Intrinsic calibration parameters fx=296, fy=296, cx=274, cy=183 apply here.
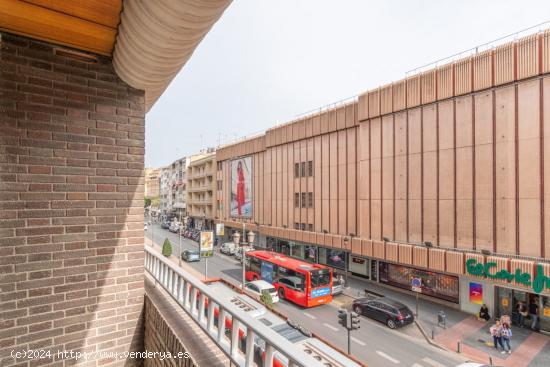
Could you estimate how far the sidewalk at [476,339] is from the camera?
39.7ft

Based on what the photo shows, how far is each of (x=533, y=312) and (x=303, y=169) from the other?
63.4 ft

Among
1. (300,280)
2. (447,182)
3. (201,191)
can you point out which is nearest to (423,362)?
(300,280)

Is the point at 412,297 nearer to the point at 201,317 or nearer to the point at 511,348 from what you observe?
the point at 511,348

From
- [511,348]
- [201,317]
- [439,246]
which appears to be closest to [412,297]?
[439,246]

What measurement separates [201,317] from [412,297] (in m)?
19.7

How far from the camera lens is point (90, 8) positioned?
273 centimetres

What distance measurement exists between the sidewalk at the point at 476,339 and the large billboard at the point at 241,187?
76.0ft

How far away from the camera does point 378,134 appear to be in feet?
70.3

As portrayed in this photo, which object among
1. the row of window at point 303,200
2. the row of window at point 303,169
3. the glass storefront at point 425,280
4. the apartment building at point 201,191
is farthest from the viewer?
the apartment building at point 201,191

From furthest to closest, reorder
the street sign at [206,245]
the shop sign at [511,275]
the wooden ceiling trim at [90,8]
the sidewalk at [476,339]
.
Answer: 1. the street sign at [206,245]
2. the shop sign at [511,275]
3. the sidewalk at [476,339]
4. the wooden ceiling trim at [90,8]

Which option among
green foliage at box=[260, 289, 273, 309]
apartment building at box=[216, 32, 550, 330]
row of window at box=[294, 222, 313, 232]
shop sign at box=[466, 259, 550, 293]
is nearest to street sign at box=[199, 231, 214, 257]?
green foliage at box=[260, 289, 273, 309]

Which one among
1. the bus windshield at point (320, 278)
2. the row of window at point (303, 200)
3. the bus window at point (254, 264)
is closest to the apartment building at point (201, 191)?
the row of window at point (303, 200)

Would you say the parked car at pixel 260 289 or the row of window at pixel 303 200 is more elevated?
the row of window at pixel 303 200

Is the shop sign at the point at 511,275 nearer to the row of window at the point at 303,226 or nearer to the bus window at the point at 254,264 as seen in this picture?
the bus window at the point at 254,264
